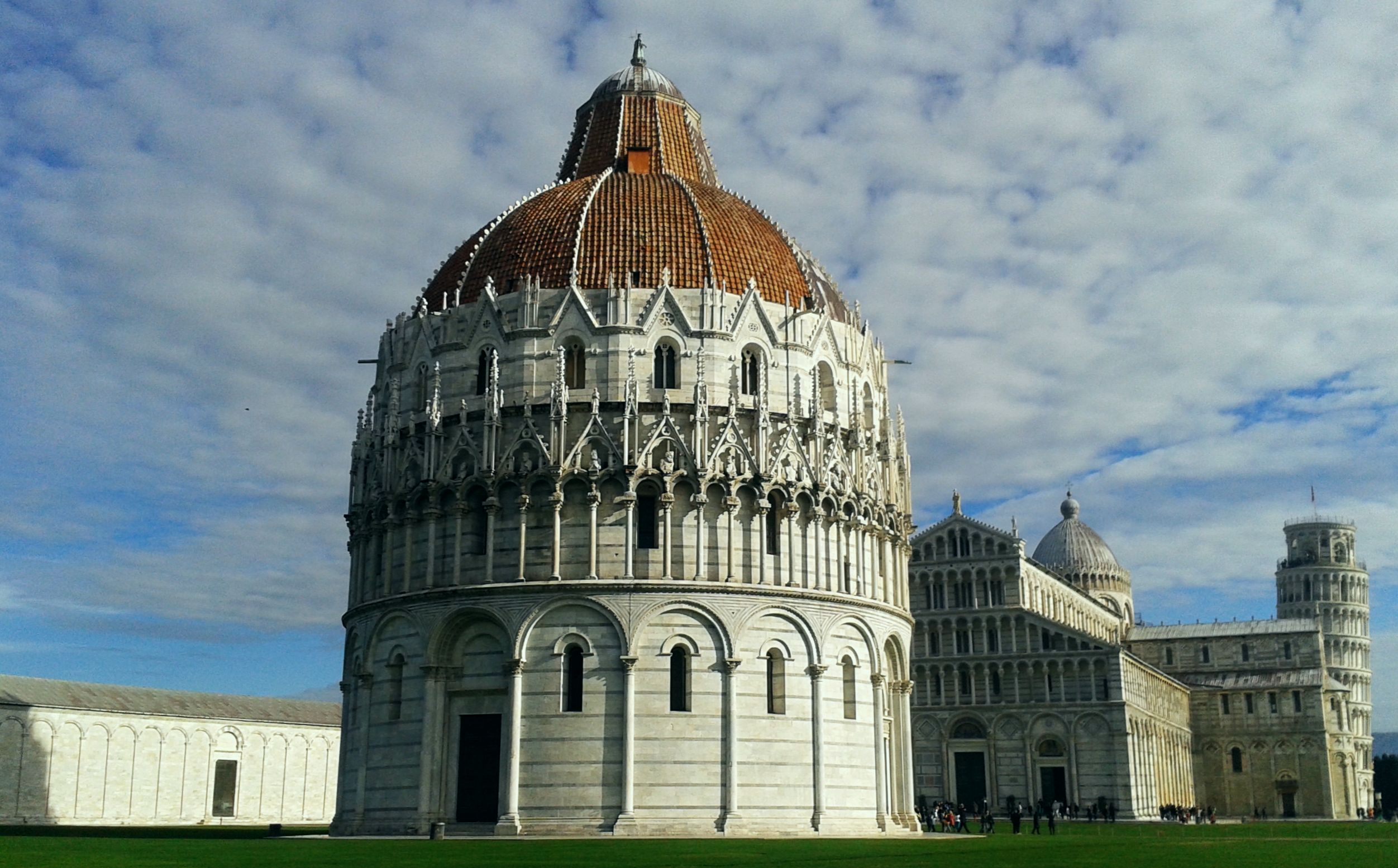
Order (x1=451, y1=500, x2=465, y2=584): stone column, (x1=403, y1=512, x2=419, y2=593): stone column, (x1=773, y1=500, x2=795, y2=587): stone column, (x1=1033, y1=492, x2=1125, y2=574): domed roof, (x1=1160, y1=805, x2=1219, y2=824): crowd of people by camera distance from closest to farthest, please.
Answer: (x1=451, y1=500, x2=465, y2=584): stone column, (x1=773, y1=500, x2=795, y2=587): stone column, (x1=403, y1=512, x2=419, y2=593): stone column, (x1=1160, y1=805, x2=1219, y2=824): crowd of people, (x1=1033, y1=492, x2=1125, y2=574): domed roof

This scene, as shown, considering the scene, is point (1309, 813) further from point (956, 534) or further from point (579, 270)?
point (579, 270)

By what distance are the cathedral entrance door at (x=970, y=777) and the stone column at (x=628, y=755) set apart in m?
55.6

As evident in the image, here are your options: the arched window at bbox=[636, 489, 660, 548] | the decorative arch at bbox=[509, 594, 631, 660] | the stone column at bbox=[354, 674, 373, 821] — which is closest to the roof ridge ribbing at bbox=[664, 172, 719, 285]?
the arched window at bbox=[636, 489, 660, 548]

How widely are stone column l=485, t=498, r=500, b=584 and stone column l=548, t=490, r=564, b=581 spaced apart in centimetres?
198

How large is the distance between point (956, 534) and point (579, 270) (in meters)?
56.9

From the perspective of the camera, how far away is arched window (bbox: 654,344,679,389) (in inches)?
2005

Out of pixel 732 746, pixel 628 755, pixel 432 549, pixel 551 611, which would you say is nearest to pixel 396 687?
pixel 432 549

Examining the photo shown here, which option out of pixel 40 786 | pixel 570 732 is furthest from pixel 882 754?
pixel 40 786

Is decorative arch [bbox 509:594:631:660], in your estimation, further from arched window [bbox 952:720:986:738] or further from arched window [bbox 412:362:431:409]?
arched window [bbox 952:720:986:738]

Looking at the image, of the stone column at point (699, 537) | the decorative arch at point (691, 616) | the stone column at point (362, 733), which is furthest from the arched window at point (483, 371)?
the stone column at point (362, 733)

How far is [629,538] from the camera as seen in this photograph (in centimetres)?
4762

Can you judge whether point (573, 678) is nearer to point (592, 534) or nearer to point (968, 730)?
point (592, 534)

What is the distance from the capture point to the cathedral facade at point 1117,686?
96.0m

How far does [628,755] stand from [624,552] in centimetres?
664
